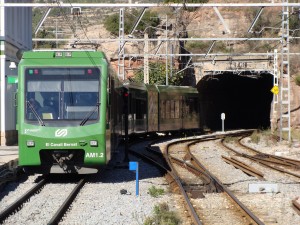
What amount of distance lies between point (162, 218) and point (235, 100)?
56.0 metres

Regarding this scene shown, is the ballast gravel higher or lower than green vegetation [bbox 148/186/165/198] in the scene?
lower

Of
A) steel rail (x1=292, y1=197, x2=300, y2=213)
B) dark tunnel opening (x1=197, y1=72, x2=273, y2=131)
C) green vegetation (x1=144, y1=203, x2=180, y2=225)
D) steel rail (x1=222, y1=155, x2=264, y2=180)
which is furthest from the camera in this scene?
dark tunnel opening (x1=197, y1=72, x2=273, y2=131)

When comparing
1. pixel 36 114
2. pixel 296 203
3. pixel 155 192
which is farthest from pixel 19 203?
pixel 296 203

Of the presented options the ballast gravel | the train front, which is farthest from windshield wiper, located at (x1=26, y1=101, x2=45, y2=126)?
the ballast gravel

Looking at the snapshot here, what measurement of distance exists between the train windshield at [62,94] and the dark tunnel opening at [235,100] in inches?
1487

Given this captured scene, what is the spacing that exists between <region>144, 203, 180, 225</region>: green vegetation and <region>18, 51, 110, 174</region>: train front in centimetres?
376

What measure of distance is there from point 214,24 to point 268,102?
17.2 meters

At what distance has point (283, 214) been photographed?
11305mm

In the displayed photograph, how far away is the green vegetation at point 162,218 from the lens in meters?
10.0

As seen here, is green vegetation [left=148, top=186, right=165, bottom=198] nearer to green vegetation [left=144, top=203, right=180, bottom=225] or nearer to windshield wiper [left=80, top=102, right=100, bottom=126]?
green vegetation [left=144, top=203, right=180, bottom=225]

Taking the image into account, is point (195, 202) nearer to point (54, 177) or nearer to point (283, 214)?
point (283, 214)

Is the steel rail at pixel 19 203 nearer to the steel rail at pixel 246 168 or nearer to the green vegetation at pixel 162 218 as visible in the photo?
the green vegetation at pixel 162 218

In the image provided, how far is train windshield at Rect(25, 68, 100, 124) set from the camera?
14523mm

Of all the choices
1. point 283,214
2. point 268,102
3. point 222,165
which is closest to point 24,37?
point 222,165
